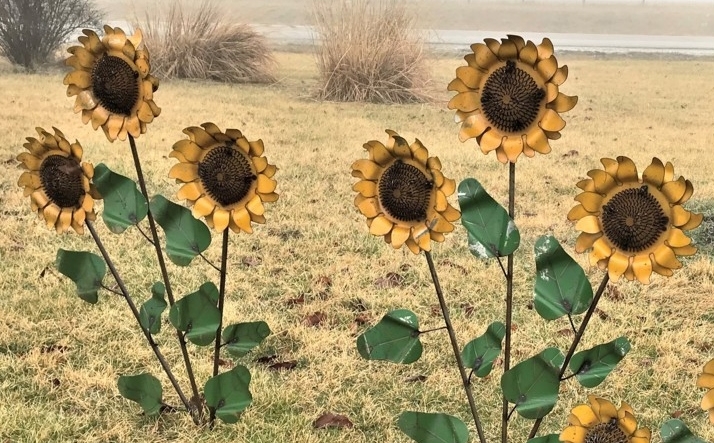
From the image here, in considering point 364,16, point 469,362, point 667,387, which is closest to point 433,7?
point 364,16

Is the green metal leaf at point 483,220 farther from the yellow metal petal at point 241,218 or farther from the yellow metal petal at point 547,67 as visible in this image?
the yellow metal petal at point 241,218

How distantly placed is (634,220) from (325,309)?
2.87 ft

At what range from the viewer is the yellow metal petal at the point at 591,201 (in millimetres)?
621

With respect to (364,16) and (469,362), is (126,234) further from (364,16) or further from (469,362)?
(364,16)

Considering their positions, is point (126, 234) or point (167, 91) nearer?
point (126, 234)

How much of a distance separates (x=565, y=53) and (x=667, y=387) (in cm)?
333

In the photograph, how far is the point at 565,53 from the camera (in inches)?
163

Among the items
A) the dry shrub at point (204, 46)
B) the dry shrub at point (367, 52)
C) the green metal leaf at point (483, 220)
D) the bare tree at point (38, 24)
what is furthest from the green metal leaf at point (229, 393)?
the dry shrub at point (204, 46)

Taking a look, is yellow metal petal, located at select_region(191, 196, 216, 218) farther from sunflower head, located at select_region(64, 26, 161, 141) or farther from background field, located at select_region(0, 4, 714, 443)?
background field, located at select_region(0, 4, 714, 443)

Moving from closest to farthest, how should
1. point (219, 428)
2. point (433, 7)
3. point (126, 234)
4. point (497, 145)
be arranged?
point (497, 145) → point (219, 428) → point (126, 234) → point (433, 7)

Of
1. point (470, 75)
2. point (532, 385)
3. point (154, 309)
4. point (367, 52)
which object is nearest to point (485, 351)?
point (532, 385)

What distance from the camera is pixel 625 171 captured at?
60cm

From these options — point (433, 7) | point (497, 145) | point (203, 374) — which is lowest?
point (203, 374)

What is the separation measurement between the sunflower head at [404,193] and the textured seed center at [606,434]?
235mm
